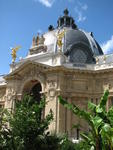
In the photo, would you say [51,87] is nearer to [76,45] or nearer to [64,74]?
[64,74]

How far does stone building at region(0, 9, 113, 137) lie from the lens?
29719 millimetres

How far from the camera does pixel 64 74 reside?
30938mm

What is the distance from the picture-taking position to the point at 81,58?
34281mm

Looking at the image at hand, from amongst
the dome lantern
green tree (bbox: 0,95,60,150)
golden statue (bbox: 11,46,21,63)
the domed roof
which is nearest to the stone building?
the domed roof

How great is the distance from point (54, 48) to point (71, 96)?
8003 mm

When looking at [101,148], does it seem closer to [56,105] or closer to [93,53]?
[56,105]

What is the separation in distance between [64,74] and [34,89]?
6.13 m

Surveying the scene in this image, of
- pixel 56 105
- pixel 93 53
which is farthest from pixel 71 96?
pixel 93 53

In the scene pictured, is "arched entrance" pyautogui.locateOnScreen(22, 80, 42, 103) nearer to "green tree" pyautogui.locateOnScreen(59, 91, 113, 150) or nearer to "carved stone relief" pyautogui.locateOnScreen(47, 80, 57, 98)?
"carved stone relief" pyautogui.locateOnScreen(47, 80, 57, 98)

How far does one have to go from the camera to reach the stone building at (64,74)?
2972cm

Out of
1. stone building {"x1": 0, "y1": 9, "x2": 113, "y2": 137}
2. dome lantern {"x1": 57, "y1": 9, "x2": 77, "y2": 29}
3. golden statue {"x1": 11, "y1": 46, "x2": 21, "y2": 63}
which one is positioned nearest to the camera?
stone building {"x1": 0, "y1": 9, "x2": 113, "y2": 137}

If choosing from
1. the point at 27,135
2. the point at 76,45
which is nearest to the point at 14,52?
the point at 76,45

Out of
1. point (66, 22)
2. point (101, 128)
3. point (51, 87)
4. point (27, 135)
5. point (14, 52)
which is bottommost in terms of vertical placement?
point (27, 135)

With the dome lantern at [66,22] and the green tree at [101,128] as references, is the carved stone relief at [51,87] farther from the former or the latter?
the dome lantern at [66,22]
